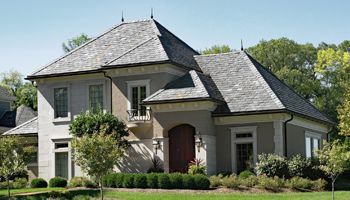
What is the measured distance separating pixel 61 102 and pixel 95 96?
2.29 meters

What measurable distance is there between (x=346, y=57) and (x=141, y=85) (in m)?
32.1

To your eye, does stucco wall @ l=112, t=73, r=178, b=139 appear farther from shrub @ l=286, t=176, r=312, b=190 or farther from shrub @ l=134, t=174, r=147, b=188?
shrub @ l=286, t=176, r=312, b=190

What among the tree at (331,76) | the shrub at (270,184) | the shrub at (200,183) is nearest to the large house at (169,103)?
the shrub at (200,183)

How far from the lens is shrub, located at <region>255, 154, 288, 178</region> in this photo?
29578 mm

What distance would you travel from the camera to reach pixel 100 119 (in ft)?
106

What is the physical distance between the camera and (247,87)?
110 ft

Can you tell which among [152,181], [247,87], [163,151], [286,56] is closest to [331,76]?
[286,56]

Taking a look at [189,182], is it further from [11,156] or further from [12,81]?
[12,81]

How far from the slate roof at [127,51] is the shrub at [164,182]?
687 centimetres

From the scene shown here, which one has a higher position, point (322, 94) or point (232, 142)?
point (322, 94)

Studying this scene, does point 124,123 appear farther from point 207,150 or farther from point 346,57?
point 346,57

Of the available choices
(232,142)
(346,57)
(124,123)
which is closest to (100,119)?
(124,123)

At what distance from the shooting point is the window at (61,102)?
119 ft

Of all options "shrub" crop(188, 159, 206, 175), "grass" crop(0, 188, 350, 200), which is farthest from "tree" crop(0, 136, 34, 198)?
"shrub" crop(188, 159, 206, 175)
